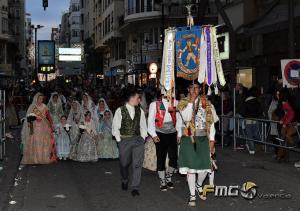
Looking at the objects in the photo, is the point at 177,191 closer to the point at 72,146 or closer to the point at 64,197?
the point at 64,197

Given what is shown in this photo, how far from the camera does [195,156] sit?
27.0ft

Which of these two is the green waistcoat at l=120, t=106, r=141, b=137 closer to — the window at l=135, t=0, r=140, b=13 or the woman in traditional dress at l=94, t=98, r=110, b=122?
the woman in traditional dress at l=94, t=98, r=110, b=122

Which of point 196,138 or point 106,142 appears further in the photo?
point 106,142

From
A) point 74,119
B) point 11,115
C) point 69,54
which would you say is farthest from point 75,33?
point 74,119

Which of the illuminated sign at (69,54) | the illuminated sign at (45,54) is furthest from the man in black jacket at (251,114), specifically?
the illuminated sign at (69,54)

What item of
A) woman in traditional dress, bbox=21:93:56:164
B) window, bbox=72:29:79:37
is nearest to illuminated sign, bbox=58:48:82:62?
woman in traditional dress, bbox=21:93:56:164

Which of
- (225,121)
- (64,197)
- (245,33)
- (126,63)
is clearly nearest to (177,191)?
(64,197)

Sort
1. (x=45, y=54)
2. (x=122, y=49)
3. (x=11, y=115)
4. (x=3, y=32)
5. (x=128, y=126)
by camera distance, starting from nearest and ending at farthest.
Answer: (x=128, y=126) < (x=11, y=115) < (x=45, y=54) < (x=122, y=49) < (x=3, y=32)

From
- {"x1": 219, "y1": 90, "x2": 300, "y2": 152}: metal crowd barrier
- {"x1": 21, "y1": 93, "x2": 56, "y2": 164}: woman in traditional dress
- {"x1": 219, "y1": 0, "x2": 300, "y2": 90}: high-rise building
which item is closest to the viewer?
{"x1": 219, "y1": 90, "x2": 300, "y2": 152}: metal crowd barrier

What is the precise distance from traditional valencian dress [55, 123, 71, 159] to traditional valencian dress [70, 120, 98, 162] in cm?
35

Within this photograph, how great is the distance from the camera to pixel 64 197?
9.09 meters

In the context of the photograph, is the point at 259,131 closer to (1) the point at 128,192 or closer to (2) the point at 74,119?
(2) the point at 74,119

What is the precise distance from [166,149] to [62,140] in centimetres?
496

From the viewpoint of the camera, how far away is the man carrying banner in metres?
8.23
